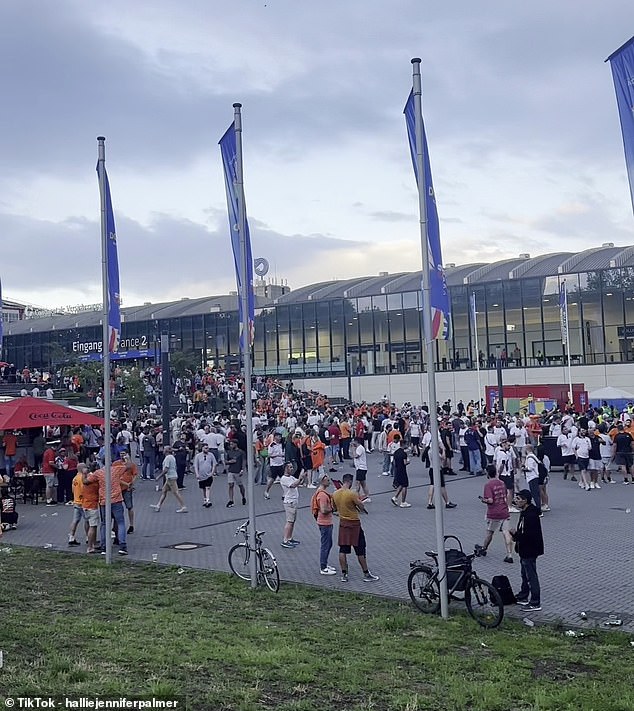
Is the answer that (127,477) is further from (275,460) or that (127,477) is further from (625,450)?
(625,450)

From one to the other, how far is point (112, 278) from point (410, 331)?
42167 mm

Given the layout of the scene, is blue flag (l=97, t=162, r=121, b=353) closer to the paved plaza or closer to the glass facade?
the paved plaza

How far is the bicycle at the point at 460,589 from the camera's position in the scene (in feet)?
30.7

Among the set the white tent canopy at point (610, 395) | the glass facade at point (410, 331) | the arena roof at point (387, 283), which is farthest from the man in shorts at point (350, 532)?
the arena roof at point (387, 283)

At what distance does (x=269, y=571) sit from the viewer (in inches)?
448

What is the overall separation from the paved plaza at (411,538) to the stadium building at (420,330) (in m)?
26.1

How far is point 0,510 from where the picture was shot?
15.5m

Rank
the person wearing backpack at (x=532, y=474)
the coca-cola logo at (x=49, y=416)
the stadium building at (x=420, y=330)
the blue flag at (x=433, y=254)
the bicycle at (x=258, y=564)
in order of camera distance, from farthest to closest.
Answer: the stadium building at (x=420, y=330)
the coca-cola logo at (x=49, y=416)
the person wearing backpack at (x=532, y=474)
the bicycle at (x=258, y=564)
the blue flag at (x=433, y=254)

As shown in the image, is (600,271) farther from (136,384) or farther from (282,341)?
(136,384)

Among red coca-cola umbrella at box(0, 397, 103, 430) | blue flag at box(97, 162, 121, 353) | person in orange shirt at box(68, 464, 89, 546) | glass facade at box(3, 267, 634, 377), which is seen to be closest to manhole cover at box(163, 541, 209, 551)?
person in orange shirt at box(68, 464, 89, 546)

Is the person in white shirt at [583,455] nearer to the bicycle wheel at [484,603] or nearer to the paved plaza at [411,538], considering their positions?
the paved plaza at [411,538]

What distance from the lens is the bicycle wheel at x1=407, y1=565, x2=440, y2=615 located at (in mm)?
9938

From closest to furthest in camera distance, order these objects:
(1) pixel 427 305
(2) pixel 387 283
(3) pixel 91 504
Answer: (1) pixel 427 305 → (3) pixel 91 504 → (2) pixel 387 283

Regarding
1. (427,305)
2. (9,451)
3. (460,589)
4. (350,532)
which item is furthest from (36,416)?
(460,589)
